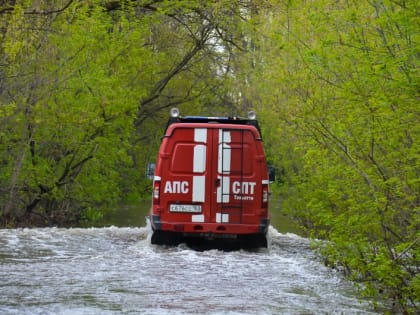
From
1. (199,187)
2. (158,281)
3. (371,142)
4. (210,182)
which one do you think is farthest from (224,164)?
(371,142)

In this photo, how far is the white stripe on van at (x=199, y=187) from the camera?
15398 mm

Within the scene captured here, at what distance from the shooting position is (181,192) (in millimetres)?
15391

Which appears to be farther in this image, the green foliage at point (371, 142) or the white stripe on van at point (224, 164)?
the white stripe on van at point (224, 164)

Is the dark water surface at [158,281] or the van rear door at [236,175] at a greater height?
the van rear door at [236,175]

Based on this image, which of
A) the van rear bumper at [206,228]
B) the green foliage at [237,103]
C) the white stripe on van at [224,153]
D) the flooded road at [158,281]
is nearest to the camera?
the flooded road at [158,281]

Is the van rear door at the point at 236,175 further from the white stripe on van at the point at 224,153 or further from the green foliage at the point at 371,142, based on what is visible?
the green foliage at the point at 371,142

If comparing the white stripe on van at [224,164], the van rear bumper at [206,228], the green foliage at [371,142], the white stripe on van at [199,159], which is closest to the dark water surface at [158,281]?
the van rear bumper at [206,228]

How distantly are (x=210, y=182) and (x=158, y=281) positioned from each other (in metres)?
3.81

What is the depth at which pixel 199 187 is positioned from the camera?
15414mm

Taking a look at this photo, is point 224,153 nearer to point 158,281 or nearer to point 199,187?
point 199,187

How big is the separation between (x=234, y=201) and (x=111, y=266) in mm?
2918

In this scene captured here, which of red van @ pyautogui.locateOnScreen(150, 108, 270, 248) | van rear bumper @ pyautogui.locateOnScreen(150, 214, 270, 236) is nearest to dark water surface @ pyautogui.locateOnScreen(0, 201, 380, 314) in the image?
van rear bumper @ pyautogui.locateOnScreen(150, 214, 270, 236)

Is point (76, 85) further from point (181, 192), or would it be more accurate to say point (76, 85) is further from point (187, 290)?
point (187, 290)

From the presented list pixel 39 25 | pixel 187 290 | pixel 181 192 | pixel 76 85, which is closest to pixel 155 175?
pixel 181 192
